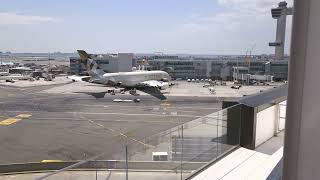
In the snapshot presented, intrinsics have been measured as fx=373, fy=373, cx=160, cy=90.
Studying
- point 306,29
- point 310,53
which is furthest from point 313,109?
point 306,29

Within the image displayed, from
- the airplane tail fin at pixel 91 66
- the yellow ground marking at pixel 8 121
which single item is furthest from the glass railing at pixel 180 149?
the airplane tail fin at pixel 91 66

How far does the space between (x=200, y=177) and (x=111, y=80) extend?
65.7 m

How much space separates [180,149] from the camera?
8688mm

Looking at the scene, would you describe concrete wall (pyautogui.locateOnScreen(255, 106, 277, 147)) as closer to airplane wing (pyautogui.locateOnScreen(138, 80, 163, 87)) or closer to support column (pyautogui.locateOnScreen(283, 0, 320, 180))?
support column (pyautogui.locateOnScreen(283, 0, 320, 180))

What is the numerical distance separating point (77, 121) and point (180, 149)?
1393 inches

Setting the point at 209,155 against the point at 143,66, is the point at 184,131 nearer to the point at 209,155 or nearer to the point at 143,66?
the point at 209,155

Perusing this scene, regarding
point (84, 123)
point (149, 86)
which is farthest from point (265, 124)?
point (149, 86)

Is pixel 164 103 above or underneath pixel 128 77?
underneath

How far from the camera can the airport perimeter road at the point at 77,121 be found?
29.2 metres

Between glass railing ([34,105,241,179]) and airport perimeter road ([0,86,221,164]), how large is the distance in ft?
36.2

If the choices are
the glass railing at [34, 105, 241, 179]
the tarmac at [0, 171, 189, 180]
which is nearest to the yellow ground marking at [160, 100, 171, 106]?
the glass railing at [34, 105, 241, 179]

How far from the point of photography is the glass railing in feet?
22.1

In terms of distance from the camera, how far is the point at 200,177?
9.27m

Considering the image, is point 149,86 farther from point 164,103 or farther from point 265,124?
point 265,124
